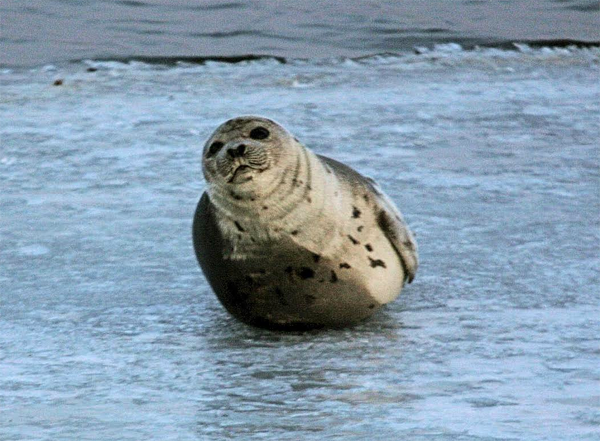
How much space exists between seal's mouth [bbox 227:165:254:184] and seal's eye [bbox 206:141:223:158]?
10 centimetres

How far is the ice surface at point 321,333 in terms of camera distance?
301 centimetres

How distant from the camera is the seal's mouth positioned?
3.29 m

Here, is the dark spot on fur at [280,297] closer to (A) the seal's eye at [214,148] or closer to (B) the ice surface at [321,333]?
(B) the ice surface at [321,333]

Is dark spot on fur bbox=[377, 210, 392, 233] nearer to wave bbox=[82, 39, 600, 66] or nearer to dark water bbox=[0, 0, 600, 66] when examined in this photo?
wave bbox=[82, 39, 600, 66]

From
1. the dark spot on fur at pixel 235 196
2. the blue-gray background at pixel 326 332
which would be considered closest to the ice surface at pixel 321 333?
the blue-gray background at pixel 326 332

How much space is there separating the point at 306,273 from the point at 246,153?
1.19 feet

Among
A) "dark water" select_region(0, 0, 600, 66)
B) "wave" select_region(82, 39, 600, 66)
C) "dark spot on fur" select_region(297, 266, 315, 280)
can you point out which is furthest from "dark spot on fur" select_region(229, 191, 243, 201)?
"dark water" select_region(0, 0, 600, 66)

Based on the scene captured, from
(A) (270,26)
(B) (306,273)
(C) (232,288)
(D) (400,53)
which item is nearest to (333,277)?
(B) (306,273)

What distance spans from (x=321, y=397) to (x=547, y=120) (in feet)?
11.0

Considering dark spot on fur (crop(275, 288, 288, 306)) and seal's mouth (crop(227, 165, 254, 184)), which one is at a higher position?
seal's mouth (crop(227, 165, 254, 184))

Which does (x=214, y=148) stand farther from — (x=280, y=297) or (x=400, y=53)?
(x=400, y=53)

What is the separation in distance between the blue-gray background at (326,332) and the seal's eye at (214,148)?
0.49 metres

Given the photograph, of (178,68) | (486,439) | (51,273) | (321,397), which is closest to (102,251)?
(51,273)

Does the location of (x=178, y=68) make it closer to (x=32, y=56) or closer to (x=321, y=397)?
(x=32, y=56)
